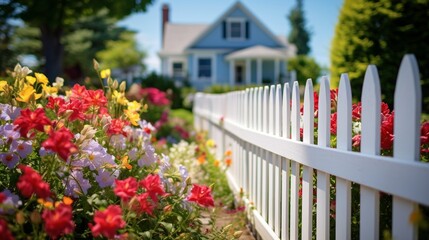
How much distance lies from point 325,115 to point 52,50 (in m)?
16.2

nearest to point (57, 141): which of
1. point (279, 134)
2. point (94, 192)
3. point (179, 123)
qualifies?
point (94, 192)

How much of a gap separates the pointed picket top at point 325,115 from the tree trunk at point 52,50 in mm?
15739

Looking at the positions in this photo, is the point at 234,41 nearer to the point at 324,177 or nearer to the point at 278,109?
the point at 278,109

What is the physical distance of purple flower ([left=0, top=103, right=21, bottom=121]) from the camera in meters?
2.60

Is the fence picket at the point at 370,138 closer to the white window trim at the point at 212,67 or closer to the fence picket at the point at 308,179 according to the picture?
the fence picket at the point at 308,179

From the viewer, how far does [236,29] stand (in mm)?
30625

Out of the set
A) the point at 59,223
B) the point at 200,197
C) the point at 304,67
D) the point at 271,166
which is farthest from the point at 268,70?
the point at 59,223

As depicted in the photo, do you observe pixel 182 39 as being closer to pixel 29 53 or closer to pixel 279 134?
pixel 29 53

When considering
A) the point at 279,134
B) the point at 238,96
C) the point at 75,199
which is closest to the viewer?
the point at 75,199

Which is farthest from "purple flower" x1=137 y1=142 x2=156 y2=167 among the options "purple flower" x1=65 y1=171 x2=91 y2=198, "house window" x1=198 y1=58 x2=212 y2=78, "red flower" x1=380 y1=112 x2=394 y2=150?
"house window" x1=198 y1=58 x2=212 y2=78

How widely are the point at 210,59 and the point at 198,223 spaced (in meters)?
28.4

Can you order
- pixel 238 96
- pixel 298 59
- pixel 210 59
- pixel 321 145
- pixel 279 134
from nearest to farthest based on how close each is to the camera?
pixel 321 145 → pixel 279 134 → pixel 238 96 → pixel 210 59 → pixel 298 59

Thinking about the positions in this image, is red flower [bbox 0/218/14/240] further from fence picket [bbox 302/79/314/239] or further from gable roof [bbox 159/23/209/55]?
gable roof [bbox 159/23/209/55]

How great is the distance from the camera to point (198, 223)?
9.49 feet
